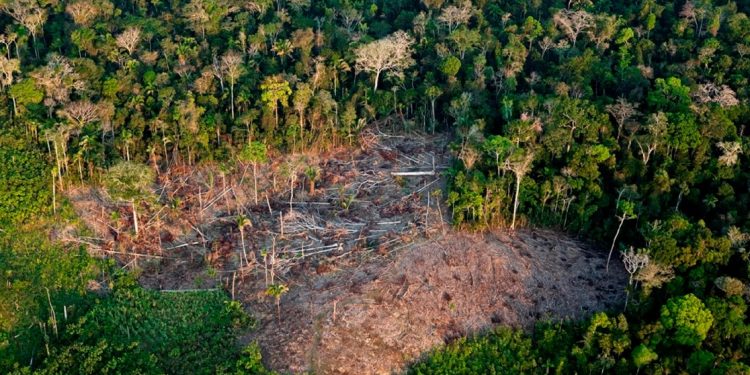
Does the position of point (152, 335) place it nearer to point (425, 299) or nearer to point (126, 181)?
point (126, 181)

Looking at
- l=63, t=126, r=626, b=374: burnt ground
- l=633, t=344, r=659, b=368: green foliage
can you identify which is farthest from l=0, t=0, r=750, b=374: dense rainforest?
l=63, t=126, r=626, b=374: burnt ground

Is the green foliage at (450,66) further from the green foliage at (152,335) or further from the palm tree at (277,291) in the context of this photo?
the green foliage at (152,335)

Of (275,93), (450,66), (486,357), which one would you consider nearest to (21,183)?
(275,93)

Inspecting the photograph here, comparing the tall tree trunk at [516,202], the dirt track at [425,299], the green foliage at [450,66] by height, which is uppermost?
the green foliage at [450,66]

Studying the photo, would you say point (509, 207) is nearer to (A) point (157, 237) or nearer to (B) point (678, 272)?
(B) point (678, 272)

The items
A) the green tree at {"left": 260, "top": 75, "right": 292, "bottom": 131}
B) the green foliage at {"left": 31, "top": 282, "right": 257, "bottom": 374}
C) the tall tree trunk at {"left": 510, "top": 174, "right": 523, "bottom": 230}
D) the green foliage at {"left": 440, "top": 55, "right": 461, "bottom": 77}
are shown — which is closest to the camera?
the green foliage at {"left": 31, "top": 282, "right": 257, "bottom": 374}

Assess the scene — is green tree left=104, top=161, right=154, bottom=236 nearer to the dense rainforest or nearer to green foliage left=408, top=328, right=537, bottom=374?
the dense rainforest

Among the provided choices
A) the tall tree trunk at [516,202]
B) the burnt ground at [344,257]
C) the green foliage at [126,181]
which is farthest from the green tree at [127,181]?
the tall tree trunk at [516,202]
